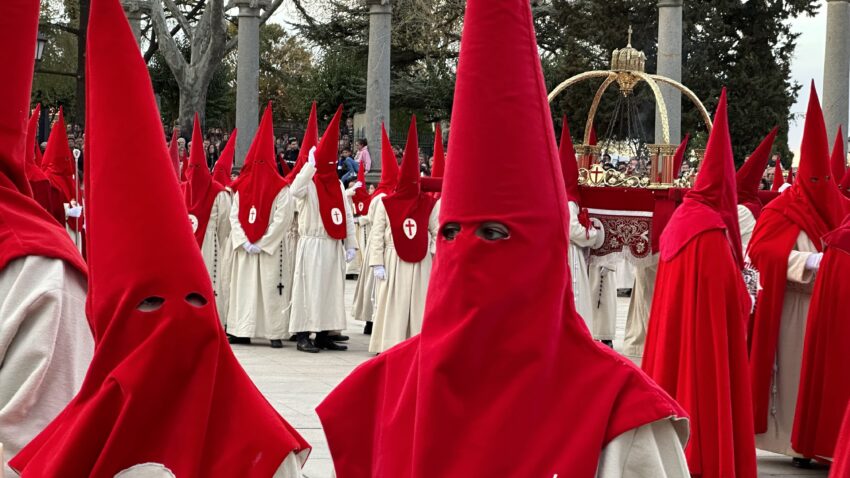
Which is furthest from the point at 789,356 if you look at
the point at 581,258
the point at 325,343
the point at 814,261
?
the point at 325,343

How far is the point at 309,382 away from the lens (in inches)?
424

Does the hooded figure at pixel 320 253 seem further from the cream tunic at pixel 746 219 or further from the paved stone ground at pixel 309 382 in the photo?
the cream tunic at pixel 746 219

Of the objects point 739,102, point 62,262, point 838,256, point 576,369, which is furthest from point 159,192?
point 739,102

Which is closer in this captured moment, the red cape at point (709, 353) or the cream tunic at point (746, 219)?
the red cape at point (709, 353)

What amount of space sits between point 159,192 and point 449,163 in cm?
74

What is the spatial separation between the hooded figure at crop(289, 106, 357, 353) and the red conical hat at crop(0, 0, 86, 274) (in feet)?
28.6

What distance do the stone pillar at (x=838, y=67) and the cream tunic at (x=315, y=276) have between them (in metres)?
9.68

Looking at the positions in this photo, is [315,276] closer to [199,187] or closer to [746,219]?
[199,187]

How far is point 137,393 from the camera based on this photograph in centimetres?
325

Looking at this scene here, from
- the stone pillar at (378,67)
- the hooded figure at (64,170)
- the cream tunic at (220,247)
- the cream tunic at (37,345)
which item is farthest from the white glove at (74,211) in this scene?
the cream tunic at (37,345)

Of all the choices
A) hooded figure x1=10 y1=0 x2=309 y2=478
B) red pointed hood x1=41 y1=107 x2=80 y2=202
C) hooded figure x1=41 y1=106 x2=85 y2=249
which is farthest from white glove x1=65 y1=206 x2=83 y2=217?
hooded figure x1=10 y1=0 x2=309 y2=478

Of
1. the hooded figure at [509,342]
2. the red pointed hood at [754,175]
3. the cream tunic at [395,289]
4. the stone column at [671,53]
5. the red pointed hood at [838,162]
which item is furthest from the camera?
the stone column at [671,53]

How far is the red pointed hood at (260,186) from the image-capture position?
1311 centimetres

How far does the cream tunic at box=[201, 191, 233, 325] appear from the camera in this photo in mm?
14070
